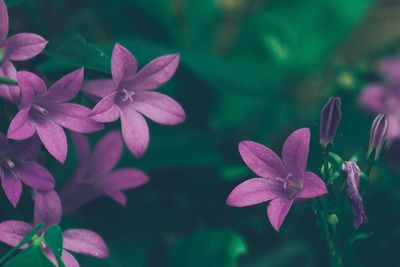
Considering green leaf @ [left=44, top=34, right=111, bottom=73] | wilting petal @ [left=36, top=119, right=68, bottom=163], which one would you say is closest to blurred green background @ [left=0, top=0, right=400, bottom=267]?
green leaf @ [left=44, top=34, right=111, bottom=73]

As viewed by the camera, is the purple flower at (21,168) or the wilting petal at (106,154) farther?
the wilting petal at (106,154)

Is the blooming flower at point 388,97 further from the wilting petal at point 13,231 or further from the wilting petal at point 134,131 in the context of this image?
the wilting petal at point 13,231

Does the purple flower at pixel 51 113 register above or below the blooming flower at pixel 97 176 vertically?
above

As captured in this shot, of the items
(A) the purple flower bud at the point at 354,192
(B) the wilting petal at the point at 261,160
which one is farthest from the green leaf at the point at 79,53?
(A) the purple flower bud at the point at 354,192

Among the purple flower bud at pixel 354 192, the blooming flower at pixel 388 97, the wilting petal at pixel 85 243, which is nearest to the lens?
the purple flower bud at pixel 354 192

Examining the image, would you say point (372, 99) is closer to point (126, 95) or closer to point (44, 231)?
point (126, 95)

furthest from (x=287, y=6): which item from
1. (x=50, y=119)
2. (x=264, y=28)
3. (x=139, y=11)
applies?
(x=50, y=119)

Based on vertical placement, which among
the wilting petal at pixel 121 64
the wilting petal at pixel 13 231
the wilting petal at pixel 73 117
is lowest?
the wilting petal at pixel 13 231

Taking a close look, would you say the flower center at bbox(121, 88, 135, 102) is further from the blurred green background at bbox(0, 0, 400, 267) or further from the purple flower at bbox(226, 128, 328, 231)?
the purple flower at bbox(226, 128, 328, 231)
